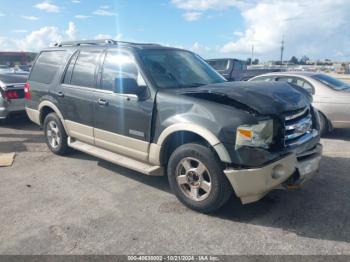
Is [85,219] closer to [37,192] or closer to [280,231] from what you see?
[37,192]

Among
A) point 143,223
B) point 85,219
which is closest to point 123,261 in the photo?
point 143,223

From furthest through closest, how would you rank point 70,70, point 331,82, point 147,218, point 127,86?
point 331,82 → point 70,70 → point 127,86 → point 147,218

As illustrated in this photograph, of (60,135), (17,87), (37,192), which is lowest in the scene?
(37,192)

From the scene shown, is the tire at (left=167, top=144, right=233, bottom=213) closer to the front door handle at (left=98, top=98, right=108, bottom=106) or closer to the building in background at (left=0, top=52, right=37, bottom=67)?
the front door handle at (left=98, top=98, right=108, bottom=106)

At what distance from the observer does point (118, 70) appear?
4738mm

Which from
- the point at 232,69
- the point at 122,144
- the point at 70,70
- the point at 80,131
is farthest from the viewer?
the point at 232,69

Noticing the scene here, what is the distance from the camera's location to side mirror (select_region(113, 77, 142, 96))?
408 centimetres

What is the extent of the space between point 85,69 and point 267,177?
10.9 ft

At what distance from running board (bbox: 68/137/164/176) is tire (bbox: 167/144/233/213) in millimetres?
292

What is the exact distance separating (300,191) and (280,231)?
115cm

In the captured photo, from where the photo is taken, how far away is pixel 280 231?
11.5 ft

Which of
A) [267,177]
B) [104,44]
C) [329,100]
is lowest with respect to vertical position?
[267,177]

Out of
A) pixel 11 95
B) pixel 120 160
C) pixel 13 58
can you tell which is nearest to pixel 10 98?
pixel 11 95

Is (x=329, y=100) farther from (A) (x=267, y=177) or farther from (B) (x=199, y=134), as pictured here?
(B) (x=199, y=134)
